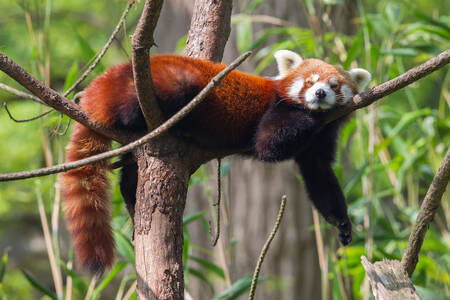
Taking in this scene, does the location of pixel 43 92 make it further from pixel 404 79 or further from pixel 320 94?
pixel 320 94

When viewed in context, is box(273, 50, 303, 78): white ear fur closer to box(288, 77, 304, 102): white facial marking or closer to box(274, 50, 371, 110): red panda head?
box(274, 50, 371, 110): red panda head

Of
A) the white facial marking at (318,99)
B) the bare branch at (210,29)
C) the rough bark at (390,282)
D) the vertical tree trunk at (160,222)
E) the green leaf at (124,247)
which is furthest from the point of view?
the green leaf at (124,247)

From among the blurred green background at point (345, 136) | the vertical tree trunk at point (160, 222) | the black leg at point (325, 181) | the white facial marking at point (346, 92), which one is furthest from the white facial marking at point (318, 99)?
the vertical tree trunk at point (160, 222)

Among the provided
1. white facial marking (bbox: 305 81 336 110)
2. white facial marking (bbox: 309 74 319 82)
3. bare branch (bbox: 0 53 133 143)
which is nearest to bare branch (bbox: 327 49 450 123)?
white facial marking (bbox: 305 81 336 110)

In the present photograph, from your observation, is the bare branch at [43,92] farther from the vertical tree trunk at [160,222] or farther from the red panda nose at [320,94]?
the red panda nose at [320,94]

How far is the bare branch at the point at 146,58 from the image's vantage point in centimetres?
127

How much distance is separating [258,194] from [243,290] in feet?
5.58

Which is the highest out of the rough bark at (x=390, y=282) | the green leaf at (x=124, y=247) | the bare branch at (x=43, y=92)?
the bare branch at (x=43, y=92)

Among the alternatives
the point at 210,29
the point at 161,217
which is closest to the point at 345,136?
the point at 210,29

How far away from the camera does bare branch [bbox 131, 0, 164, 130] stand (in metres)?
1.27

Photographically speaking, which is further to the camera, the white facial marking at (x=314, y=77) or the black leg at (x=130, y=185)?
the white facial marking at (x=314, y=77)

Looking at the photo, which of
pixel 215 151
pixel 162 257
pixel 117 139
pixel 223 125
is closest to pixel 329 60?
pixel 223 125

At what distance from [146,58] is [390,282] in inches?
36.8

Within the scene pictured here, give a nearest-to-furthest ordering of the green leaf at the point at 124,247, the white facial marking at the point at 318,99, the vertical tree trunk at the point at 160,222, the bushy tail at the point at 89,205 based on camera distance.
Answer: the vertical tree trunk at the point at 160,222 < the bushy tail at the point at 89,205 < the white facial marking at the point at 318,99 < the green leaf at the point at 124,247
